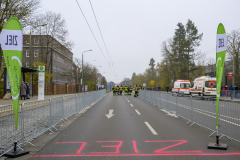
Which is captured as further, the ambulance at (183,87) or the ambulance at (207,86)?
the ambulance at (183,87)

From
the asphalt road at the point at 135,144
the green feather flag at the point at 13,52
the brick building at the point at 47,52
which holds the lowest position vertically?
the asphalt road at the point at 135,144

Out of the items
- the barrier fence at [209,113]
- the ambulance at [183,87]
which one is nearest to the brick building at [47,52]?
the barrier fence at [209,113]

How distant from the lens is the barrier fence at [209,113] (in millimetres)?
5938

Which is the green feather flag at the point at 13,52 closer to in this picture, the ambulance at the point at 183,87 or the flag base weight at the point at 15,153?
the flag base weight at the point at 15,153

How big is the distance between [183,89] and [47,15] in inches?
934

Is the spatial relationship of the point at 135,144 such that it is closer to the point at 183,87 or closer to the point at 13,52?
the point at 13,52

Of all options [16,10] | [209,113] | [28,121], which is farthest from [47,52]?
[209,113]

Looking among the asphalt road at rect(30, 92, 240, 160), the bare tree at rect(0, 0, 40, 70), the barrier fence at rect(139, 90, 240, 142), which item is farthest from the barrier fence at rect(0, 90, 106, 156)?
the bare tree at rect(0, 0, 40, 70)

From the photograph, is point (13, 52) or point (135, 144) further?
point (135, 144)

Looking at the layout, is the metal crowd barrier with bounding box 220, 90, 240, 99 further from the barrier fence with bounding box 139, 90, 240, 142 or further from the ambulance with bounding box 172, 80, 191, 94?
the barrier fence with bounding box 139, 90, 240, 142

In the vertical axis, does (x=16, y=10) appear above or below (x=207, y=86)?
above

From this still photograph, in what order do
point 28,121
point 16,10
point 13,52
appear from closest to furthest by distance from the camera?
1. point 13,52
2. point 28,121
3. point 16,10

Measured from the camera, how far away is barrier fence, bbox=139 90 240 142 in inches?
234

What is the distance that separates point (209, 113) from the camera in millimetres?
7512
